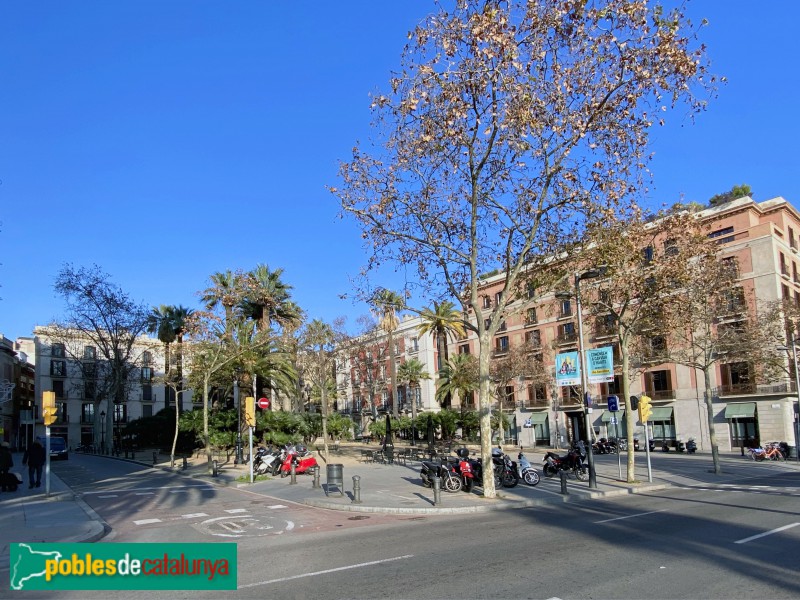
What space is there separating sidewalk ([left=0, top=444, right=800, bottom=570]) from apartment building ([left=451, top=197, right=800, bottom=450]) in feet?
53.8

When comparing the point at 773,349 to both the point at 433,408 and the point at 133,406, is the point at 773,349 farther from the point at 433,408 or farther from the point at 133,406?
the point at 133,406

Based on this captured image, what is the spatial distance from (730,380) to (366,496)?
4021 cm

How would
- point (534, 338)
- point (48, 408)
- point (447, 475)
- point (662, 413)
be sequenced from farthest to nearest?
point (534, 338) < point (662, 413) < point (447, 475) < point (48, 408)

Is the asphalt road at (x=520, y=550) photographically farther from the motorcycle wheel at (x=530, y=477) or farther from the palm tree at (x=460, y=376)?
the palm tree at (x=460, y=376)

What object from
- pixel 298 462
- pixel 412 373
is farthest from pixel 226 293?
pixel 412 373

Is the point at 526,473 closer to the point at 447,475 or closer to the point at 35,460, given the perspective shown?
the point at 447,475

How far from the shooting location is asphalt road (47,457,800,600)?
731 cm

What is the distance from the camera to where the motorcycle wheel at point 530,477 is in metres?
21.8

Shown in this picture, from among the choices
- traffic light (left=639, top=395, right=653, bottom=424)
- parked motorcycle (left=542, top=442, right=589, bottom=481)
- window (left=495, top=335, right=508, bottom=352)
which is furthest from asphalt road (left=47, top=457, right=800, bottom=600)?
window (left=495, top=335, right=508, bottom=352)

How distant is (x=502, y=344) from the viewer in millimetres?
67688

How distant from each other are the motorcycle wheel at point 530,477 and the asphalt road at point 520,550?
4.46m

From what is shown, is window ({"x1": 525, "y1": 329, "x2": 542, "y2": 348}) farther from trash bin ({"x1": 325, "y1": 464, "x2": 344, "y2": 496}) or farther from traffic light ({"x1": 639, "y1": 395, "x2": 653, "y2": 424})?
trash bin ({"x1": 325, "y1": 464, "x2": 344, "y2": 496})

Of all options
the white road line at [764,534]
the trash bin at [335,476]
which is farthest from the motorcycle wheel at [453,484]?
the white road line at [764,534]

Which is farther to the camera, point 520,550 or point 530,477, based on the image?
point 530,477
